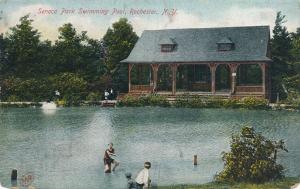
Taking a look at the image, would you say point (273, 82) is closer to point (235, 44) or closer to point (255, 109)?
point (255, 109)

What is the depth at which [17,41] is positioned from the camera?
1853 cm

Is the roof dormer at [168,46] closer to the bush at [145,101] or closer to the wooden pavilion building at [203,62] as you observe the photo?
the wooden pavilion building at [203,62]

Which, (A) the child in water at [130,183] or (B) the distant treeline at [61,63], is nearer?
(A) the child in water at [130,183]

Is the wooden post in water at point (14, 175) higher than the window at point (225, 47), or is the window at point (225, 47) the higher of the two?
the window at point (225, 47)

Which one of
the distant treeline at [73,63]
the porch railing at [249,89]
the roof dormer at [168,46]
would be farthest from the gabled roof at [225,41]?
the porch railing at [249,89]

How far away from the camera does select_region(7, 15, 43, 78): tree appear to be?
1814 centimetres

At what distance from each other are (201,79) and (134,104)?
546 cm

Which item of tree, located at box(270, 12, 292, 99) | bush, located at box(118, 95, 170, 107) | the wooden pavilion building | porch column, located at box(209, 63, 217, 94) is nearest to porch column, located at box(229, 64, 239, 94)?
the wooden pavilion building

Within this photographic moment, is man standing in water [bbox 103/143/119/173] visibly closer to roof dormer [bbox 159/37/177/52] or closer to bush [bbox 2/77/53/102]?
bush [bbox 2/77/53/102]

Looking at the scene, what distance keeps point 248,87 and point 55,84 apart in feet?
20.7

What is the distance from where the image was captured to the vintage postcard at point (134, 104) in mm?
15797

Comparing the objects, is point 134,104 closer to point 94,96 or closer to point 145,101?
point 145,101

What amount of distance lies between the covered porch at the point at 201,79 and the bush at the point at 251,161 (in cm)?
303

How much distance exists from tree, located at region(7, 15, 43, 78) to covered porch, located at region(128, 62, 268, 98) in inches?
127
